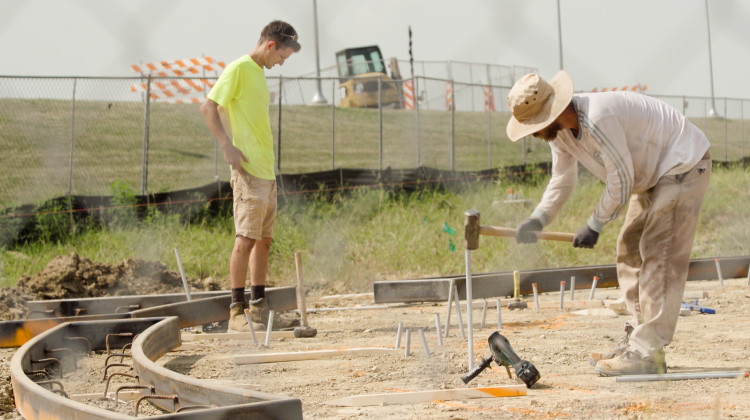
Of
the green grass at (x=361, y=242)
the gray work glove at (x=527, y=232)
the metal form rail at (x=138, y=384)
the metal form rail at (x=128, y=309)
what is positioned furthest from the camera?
the green grass at (x=361, y=242)

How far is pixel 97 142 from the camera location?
42.6 feet

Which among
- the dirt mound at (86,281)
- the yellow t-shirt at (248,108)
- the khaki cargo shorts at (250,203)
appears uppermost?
the yellow t-shirt at (248,108)

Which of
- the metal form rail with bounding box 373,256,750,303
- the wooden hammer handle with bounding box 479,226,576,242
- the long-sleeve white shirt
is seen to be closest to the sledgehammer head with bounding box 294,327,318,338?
the metal form rail with bounding box 373,256,750,303

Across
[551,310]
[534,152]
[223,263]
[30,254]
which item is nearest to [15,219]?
[30,254]

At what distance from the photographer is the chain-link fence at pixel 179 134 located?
11422mm

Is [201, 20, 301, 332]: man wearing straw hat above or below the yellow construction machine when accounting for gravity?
below

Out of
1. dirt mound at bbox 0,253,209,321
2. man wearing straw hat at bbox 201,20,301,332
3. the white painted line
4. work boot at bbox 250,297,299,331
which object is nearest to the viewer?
the white painted line

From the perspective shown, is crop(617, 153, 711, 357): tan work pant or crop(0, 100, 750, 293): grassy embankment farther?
crop(0, 100, 750, 293): grassy embankment

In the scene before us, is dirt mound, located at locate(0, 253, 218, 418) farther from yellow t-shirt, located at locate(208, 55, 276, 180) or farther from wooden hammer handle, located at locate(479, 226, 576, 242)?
wooden hammer handle, located at locate(479, 226, 576, 242)

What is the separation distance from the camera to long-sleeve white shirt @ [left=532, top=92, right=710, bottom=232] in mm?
4000

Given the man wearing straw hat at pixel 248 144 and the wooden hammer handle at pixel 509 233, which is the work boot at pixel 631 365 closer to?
the wooden hammer handle at pixel 509 233

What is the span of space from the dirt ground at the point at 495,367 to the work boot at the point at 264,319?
0.95ft

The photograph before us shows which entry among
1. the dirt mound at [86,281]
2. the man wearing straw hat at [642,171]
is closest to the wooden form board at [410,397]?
the man wearing straw hat at [642,171]

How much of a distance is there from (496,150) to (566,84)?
14192 mm
